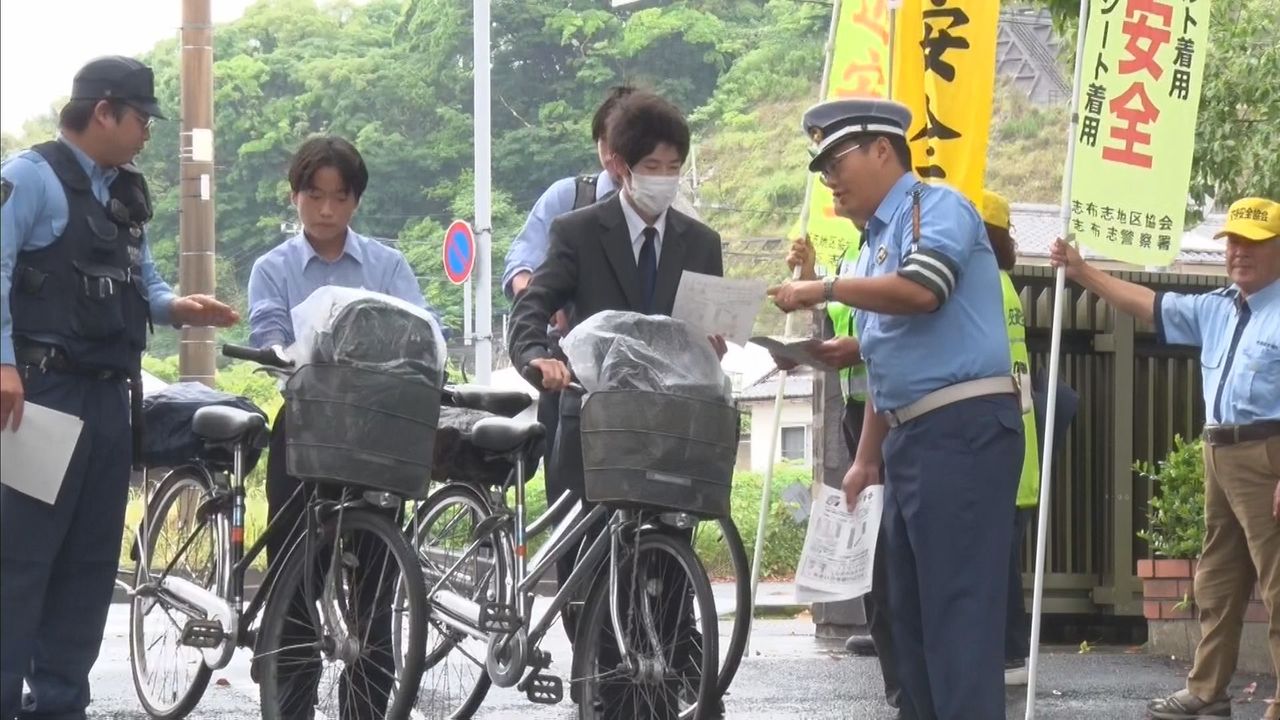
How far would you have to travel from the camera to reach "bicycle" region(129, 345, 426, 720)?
228 inches

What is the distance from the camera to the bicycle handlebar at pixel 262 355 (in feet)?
19.2

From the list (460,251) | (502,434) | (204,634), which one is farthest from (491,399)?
(460,251)

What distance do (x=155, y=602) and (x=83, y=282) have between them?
1825 mm

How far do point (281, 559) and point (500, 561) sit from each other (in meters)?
0.74

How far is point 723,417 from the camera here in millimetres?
5648

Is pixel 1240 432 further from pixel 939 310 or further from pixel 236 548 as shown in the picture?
pixel 236 548

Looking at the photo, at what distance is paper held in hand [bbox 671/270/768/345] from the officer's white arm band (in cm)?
74

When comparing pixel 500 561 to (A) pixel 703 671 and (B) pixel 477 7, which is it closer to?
(A) pixel 703 671

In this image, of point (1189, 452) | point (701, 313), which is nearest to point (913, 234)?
point (701, 313)

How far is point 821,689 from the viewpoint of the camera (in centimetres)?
802

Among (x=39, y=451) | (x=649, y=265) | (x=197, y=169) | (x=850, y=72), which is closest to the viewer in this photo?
(x=39, y=451)

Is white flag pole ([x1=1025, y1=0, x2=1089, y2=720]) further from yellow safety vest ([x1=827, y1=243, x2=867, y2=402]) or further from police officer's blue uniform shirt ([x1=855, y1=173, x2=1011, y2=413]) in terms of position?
police officer's blue uniform shirt ([x1=855, y1=173, x2=1011, y2=413])

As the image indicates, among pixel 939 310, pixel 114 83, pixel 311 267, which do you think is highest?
pixel 114 83

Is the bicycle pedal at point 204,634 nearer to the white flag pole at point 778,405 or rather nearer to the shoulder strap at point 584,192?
the shoulder strap at point 584,192
